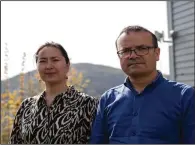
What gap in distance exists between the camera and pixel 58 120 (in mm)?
2410

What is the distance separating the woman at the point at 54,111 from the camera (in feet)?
7.79

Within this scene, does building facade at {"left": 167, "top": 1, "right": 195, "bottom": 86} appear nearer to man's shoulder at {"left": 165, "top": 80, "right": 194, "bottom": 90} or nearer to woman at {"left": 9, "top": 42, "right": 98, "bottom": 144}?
woman at {"left": 9, "top": 42, "right": 98, "bottom": 144}

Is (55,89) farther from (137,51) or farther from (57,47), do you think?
(137,51)

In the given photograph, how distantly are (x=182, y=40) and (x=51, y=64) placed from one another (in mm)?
5679

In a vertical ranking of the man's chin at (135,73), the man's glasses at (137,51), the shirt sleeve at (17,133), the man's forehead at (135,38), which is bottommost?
the shirt sleeve at (17,133)

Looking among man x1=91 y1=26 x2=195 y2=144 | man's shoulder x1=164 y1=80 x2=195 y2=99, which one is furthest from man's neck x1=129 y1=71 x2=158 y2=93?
man's shoulder x1=164 y1=80 x2=195 y2=99

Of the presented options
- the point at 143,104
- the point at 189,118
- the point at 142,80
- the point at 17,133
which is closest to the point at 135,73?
the point at 142,80

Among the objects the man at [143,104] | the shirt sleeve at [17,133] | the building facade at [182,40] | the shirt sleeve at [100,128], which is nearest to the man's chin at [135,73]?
the man at [143,104]

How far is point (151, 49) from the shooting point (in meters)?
2.15

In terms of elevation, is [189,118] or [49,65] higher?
[49,65]

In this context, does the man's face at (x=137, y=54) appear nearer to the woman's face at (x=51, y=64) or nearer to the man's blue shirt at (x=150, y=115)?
the man's blue shirt at (x=150, y=115)

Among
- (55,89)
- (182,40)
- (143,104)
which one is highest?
(182,40)

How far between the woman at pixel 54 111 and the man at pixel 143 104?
16cm

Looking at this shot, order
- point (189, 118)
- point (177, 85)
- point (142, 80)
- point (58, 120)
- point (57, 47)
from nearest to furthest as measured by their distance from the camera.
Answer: point (189, 118), point (177, 85), point (142, 80), point (58, 120), point (57, 47)
